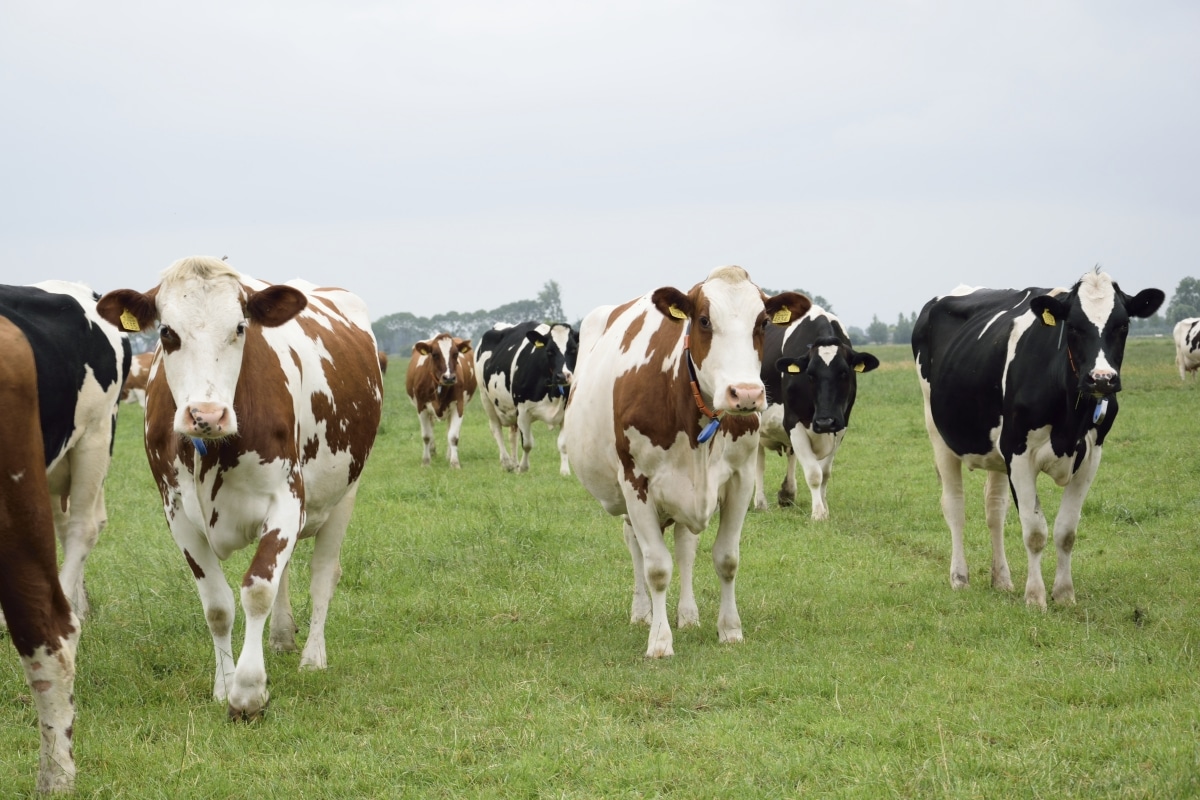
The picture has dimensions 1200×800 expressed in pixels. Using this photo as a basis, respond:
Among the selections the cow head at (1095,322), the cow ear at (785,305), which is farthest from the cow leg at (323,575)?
the cow head at (1095,322)

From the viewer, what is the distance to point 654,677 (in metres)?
6.86

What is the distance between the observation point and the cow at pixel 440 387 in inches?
789

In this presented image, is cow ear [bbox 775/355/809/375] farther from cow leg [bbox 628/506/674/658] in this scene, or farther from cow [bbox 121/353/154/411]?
cow [bbox 121/353/154/411]

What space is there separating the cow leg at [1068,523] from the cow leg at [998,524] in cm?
68

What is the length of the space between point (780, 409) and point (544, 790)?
9.15 meters

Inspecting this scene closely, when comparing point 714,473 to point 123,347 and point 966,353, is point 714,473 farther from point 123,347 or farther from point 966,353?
point 123,347

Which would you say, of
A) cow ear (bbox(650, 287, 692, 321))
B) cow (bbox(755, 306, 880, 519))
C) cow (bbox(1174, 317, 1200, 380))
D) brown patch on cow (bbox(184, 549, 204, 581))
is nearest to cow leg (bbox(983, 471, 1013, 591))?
cow (bbox(755, 306, 880, 519))

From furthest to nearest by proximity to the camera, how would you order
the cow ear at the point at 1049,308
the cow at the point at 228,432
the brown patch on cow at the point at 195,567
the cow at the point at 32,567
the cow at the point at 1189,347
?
the cow at the point at 1189,347
the cow ear at the point at 1049,308
the brown patch on cow at the point at 195,567
the cow at the point at 228,432
the cow at the point at 32,567

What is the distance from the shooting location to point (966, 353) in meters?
9.48

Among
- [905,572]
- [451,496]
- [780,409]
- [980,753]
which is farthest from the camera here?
[451,496]

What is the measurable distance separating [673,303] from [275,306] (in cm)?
238

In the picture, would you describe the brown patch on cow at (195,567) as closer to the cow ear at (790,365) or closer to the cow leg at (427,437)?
the cow ear at (790,365)

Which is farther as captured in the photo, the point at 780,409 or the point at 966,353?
the point at 780,409

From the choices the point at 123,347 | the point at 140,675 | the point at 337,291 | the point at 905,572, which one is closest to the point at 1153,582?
the point at 905,572
